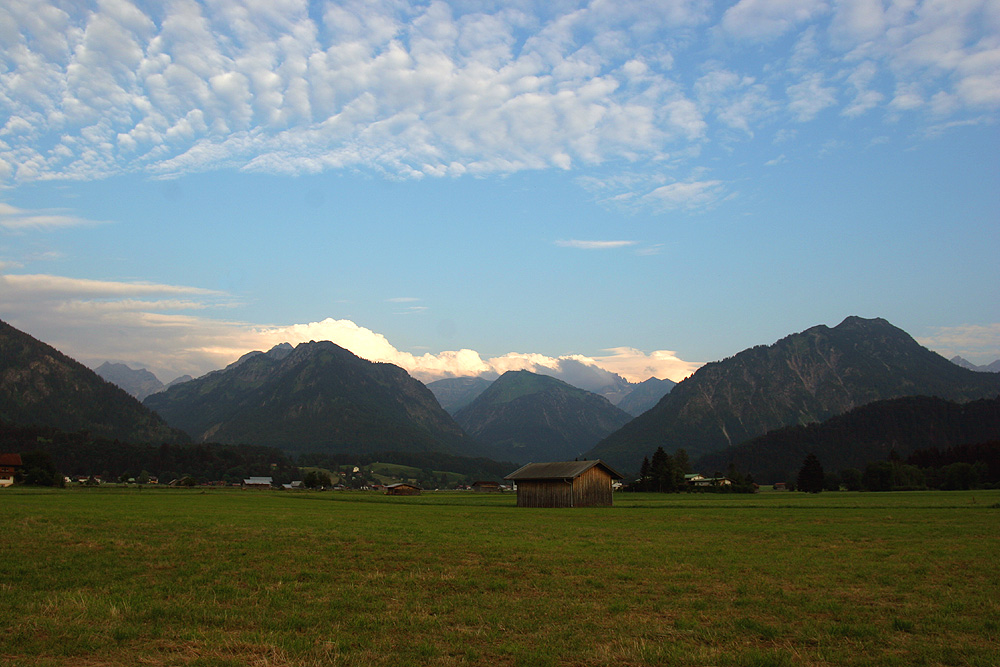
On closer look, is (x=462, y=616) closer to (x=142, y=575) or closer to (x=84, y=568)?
(x=142, y=575)

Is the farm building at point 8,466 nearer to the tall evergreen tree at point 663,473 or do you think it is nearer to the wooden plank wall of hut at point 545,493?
the wooden plank wall of hut at point 545,493

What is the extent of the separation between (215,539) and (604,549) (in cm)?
1560

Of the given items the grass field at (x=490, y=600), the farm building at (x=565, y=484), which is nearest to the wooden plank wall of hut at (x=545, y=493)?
the farm building at (x=565, y=484)

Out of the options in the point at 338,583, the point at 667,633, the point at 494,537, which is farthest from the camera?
the point at 494,537

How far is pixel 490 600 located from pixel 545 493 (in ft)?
179

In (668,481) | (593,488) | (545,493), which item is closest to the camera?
(545,493)

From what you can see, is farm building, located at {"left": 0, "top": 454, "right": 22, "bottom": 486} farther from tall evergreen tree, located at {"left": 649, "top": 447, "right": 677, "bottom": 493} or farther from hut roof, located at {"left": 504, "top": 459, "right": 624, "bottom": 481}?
tall evergreen tree, located at {"left": 649, "top": 447, "right": 677, "bottom": 493}

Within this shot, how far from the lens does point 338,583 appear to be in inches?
648

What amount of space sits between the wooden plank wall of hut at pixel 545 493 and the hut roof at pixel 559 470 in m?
0.54

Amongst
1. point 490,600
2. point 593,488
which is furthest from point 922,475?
point 490,600

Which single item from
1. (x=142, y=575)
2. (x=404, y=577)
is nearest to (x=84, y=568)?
(x=142, y=575)

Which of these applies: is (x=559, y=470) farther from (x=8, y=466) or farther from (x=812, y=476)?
(x=8, y=466)

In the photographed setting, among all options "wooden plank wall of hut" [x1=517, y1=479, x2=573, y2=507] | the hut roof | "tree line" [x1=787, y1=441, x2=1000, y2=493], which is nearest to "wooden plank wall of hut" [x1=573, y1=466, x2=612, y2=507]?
the hut roof

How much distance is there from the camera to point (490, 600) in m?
14.6
